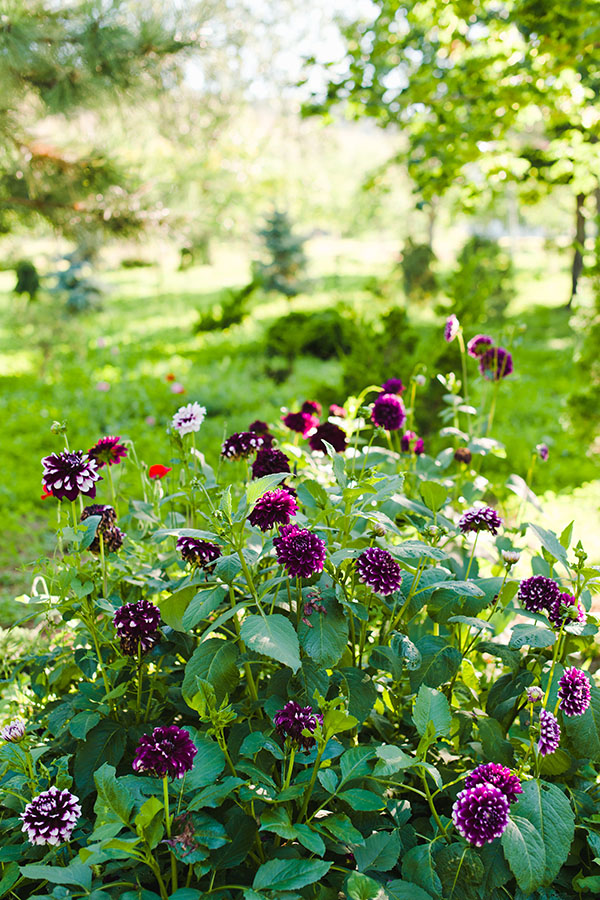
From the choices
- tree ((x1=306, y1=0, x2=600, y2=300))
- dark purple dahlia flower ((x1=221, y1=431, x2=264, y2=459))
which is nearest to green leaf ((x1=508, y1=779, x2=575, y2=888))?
dark purple dahlia flower ((x1=221, y1=431, x2=264, y2=459))

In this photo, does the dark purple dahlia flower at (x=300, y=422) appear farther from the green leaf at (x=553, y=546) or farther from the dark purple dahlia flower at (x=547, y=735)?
the dark purple dahlia flower at (x=547, y=735)

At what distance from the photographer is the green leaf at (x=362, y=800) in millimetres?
1105

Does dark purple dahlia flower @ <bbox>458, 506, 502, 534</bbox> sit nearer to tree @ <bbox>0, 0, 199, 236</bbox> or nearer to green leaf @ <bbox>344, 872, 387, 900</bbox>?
green leaf @ <bbox>344, 872, 387, 900</bbox>

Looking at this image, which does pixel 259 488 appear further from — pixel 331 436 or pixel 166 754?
pixel 331 436

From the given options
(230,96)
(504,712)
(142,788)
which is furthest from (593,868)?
(230,96)

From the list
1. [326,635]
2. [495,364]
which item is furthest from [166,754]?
[495,364]

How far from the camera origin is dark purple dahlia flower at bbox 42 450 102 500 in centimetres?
132

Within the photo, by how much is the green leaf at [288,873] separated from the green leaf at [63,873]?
276mm

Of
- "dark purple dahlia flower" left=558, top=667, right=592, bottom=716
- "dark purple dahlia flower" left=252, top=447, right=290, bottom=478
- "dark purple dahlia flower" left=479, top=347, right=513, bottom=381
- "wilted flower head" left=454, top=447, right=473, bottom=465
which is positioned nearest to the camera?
"dark purple dahlia flower" left=558, top=667, right=592, bottom=716

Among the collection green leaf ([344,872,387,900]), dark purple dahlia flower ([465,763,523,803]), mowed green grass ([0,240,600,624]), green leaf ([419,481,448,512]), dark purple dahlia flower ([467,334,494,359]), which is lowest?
mowed green grass ([0,240,600,624])

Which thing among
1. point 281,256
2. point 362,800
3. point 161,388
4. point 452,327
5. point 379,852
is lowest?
point 161,388

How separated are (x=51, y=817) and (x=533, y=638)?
977mm

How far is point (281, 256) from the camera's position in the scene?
12.6m

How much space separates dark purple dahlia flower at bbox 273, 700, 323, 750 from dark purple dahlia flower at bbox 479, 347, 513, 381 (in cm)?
155
